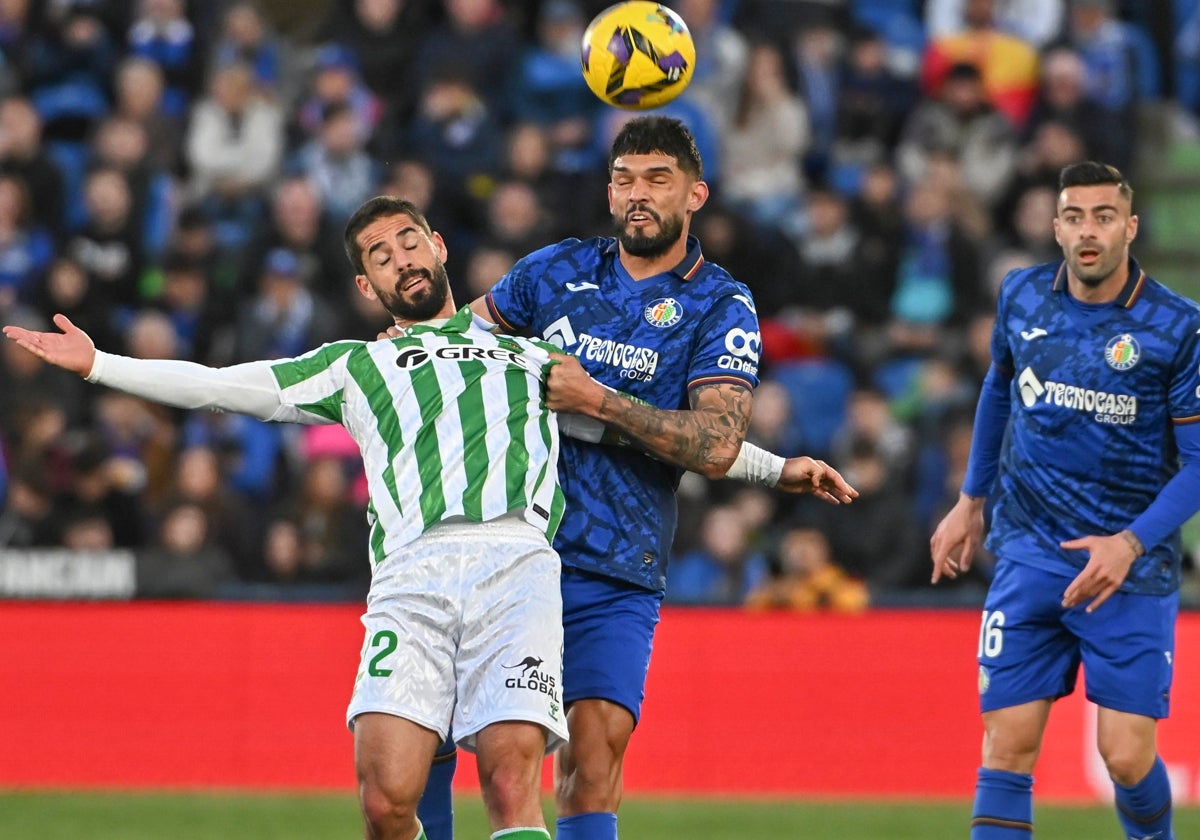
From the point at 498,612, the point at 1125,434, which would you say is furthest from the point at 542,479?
the point at 1125,434

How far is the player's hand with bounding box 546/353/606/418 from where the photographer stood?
6.01 meters

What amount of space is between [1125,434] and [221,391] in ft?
10.4

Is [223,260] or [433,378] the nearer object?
[433,378]

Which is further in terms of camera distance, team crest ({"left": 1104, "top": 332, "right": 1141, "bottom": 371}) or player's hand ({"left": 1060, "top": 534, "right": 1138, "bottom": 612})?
team crest ({"left": 1104, "top": 332, "right": 1141, "bottom": 371})

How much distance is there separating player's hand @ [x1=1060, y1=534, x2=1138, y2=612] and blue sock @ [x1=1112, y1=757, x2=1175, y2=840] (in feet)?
Answer: 2.28

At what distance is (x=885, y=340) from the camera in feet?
44.7

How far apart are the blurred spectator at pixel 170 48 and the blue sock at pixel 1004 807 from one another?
10034 millimetres

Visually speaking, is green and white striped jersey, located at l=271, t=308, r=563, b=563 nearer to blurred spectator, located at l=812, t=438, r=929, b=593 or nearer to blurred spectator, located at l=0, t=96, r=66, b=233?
blurred spectator, located at l=812, t=438, r=929, b=593

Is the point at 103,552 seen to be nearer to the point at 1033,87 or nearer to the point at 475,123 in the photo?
the point at 475,123

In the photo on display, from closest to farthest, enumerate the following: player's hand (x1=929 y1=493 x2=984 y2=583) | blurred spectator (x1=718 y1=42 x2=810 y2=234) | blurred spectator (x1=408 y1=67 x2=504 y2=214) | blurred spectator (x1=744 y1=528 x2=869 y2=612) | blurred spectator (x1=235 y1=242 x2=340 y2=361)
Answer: player's hand (x1=929 y1=493 x2=984 y2=583)
blurred spectator (x1=744 y1=528 x2=869 y2=612)
blurred spectator (x1=235 y1=242 x2=340 y2=361)
blurred spectator (x1=408 y1=67 x2=504 y2=214)
blurred spectator (x1=718 y1=42 x2=810 y2=234)

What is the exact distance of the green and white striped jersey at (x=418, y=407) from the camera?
5938mm

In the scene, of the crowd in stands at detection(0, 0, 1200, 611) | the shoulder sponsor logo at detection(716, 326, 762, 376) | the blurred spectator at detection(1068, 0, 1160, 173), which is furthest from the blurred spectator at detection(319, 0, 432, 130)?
the shoulder sponsor logo at detection(716, 326, 762, 376)

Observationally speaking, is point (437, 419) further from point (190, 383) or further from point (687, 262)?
point (687, 262)

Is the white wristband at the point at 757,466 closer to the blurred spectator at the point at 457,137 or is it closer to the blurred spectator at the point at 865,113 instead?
the blurred spectator at the point at 457,137
